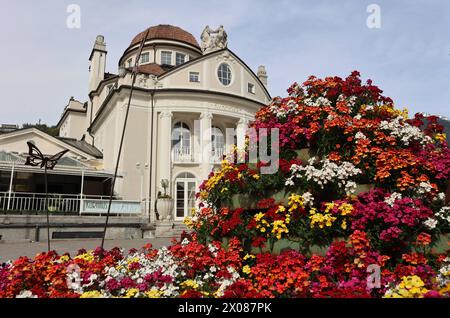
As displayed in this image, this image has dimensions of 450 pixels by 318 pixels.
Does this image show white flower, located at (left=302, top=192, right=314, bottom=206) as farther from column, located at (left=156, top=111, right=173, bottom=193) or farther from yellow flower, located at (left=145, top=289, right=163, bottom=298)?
column, located at (left=156, top=111, right=173, bottom=193)

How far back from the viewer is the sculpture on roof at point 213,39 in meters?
25.3

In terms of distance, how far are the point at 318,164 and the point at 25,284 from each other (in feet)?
12.8

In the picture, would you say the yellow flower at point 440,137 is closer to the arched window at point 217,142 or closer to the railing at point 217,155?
the railing at point 217,155

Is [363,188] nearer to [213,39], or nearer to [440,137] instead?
[440,137]

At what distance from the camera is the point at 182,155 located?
2228 cm

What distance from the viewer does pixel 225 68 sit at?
24.2 m

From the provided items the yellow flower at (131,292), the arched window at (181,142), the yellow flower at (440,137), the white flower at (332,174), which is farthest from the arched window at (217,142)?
the yellow flower at (131,292)

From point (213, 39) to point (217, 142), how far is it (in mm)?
8462

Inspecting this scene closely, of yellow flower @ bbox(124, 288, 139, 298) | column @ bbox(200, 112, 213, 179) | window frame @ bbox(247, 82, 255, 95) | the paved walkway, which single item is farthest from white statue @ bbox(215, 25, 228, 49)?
yellow flower @ bbox(124, 288, 139, 298)

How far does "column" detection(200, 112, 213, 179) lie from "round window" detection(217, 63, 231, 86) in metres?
3.28

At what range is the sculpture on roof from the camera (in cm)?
2534
